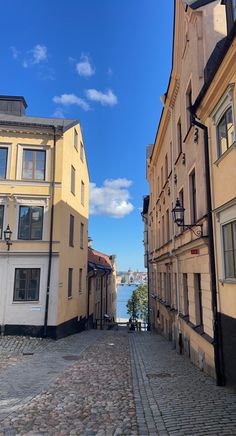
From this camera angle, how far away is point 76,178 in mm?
20359

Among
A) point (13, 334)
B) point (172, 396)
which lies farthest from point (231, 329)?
point (13, 334)

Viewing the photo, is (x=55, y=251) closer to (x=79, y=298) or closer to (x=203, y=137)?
(x=79, y=298)

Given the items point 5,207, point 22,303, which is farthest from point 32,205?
point 22,303

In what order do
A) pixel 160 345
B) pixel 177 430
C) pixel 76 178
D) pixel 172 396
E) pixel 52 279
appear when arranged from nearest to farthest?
pixel 177 430
pixel 172 396
pixel 160 345
pixel 52 279
pixel 76 178

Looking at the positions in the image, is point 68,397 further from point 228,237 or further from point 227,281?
point 228,237

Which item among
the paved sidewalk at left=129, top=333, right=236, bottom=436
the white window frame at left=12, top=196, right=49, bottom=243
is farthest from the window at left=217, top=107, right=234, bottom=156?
the white window frame at left=12, top=196, right=49, bottom=243

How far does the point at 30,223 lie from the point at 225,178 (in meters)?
11.4

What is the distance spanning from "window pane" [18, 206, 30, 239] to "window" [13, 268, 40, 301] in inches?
65.1

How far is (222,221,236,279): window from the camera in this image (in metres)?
7.02

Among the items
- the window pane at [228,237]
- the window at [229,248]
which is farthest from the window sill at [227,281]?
the window pane at [228,237]

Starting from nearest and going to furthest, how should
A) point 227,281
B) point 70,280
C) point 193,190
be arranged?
1. point 227,281
2. point 193,190
3. point 70,280

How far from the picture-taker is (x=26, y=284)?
15852 mm

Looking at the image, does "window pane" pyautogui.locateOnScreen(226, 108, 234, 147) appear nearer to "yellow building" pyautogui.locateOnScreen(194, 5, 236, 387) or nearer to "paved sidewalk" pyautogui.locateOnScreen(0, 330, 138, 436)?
"yellow building" pyautogui.locateOnScreen(194, 5, 236, 387)

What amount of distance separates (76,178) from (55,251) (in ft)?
19.3
